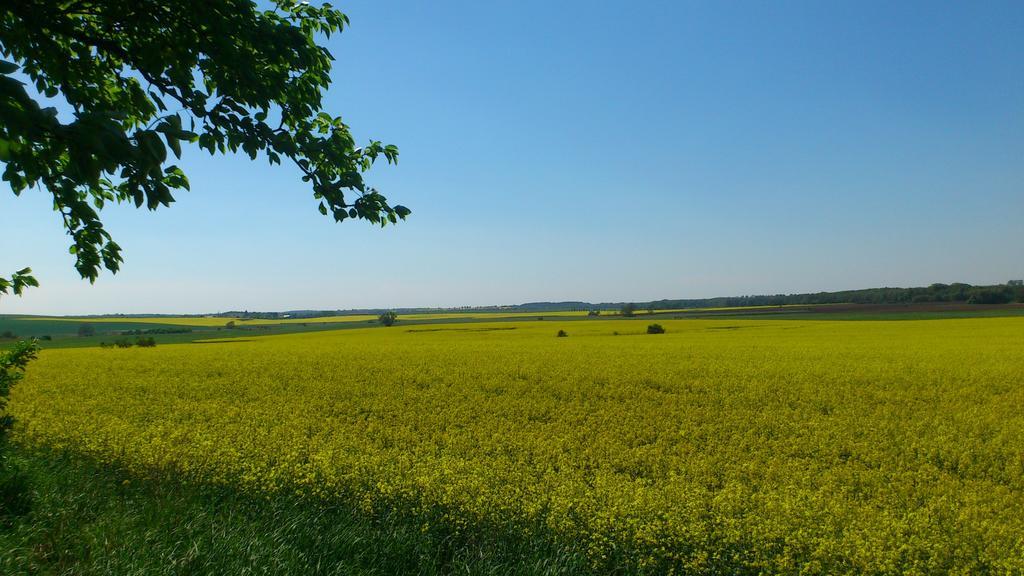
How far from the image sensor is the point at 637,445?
908cm

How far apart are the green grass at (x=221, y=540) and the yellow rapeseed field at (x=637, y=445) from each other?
1.25 feet

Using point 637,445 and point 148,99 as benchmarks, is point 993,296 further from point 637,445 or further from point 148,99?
point 148,99

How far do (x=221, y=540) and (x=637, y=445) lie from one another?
6.68m

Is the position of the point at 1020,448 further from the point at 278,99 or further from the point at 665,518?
the point at 278,99

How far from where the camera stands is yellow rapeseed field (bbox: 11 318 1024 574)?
513 centimetres

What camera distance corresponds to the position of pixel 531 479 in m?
6.78

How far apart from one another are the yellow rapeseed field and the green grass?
38 centimetres

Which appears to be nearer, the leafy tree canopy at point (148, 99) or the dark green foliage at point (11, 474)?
the leafy tree canopy at point (148, 99)

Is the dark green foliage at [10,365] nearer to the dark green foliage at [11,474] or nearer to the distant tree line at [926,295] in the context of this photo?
the dark green foliage at [11,474]

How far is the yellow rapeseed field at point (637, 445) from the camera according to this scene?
5.13 m

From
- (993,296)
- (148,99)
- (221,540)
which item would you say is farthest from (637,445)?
(993,296)

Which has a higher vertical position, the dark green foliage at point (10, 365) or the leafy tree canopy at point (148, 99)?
the leafy tree canopy at point (148, 99)

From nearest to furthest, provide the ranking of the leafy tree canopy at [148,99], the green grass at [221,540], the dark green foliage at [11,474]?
the leafy tree canopy at [148,99], the green grass at [221,540], the dark green foliage at [11,474]

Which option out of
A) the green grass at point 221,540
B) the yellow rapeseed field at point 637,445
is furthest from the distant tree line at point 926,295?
the green grass at point 221,540
